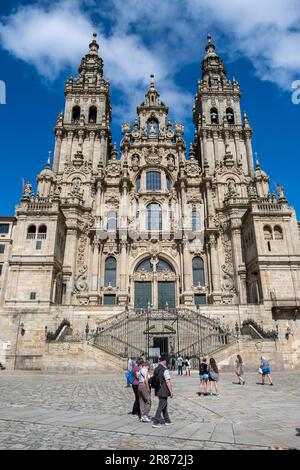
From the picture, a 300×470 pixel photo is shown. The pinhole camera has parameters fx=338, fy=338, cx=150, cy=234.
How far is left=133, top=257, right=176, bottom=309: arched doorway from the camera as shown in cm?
3653

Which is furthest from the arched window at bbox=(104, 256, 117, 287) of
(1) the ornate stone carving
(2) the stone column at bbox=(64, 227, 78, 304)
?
(2) the stone column at bbox=(64, 227, 78, 304)

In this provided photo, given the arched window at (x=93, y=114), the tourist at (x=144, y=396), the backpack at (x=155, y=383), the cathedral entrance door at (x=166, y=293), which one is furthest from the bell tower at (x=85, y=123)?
the backpack at (x=155, y=383)

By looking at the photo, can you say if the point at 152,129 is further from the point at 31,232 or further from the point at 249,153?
the point at 31,232

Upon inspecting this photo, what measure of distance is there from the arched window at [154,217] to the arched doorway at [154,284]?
4067 millimetres

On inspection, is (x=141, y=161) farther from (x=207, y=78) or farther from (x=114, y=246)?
(x=207, y=78)

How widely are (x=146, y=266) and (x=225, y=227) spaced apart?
391 inches

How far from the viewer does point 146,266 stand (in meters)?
38.6

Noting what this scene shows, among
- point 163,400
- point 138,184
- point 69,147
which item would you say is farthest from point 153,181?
point 163,400

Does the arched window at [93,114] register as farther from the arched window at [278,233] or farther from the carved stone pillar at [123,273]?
the arched window at [278,233]

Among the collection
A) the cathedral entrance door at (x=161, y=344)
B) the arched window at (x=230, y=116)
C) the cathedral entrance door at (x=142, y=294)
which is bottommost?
the cathedral entrance door at (x=161, y=344)

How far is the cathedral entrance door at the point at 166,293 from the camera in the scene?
120ft

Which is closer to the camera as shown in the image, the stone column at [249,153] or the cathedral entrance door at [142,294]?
the cathedral entrance door at [142,294]

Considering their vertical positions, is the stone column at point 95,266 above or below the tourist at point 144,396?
above

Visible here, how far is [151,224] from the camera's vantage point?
40250 mm
